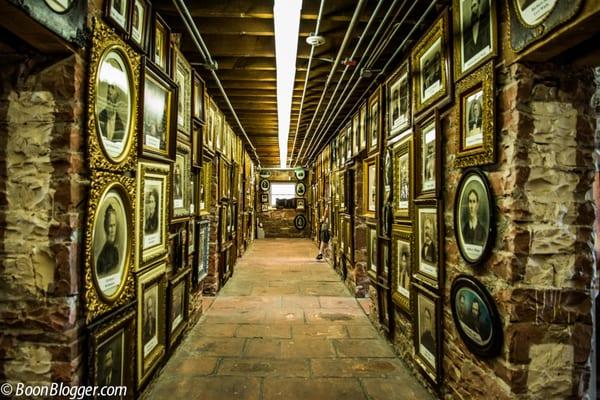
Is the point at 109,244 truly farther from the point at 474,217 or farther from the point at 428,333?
the point at 428,333

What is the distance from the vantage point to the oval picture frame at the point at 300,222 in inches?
548

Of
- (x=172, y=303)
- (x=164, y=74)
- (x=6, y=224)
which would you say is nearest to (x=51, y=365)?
(x=6, y=224)

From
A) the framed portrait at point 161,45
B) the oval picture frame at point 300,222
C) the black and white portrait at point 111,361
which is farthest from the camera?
the oval picture frame at point 300,222

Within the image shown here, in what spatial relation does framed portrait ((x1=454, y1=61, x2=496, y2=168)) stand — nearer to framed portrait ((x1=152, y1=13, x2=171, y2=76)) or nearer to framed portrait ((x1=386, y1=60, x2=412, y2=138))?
framed portrait ((x1=386, y1=60, x2=412, y2=138))

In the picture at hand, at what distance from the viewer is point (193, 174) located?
3.68 metres

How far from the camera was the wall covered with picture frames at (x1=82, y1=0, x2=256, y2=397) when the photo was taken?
1.70 metres

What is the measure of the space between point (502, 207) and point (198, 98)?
315 centimetres

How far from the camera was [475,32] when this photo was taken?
186 cm

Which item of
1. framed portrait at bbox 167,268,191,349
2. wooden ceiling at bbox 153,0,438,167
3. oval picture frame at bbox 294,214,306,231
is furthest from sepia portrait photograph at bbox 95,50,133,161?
oval picture frame at bbox 294,214,306,231

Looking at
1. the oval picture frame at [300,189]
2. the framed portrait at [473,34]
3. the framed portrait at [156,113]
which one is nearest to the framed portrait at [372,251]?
the framed portrait at [473,34]

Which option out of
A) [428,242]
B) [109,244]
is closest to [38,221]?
[109,244]

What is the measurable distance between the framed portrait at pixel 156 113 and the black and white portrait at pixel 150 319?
37.1 inches

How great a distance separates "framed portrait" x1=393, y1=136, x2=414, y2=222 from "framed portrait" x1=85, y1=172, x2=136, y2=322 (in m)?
2.03

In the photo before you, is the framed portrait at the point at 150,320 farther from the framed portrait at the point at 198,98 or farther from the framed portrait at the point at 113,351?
the framed portrait at the point at 198,98
